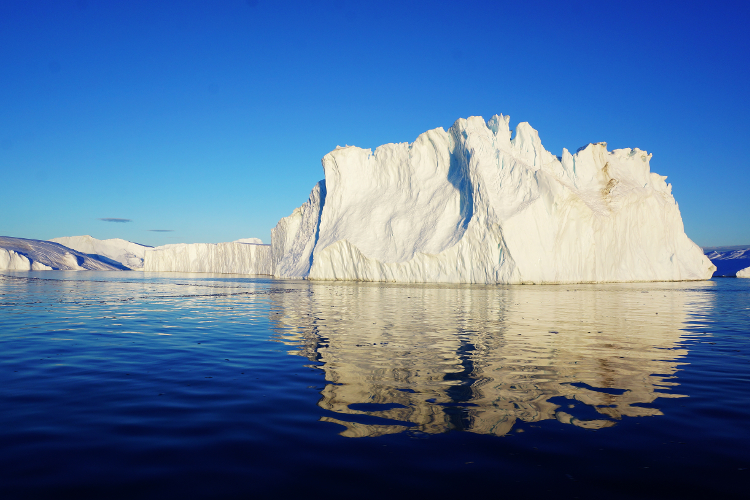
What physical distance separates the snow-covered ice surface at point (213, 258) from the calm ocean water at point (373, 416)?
7261 cm

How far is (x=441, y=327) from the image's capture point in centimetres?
1098

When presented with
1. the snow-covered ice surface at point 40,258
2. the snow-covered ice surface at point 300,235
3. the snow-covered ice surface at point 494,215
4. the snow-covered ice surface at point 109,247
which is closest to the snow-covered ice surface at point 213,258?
the snow-covered ice surface at point 300,235

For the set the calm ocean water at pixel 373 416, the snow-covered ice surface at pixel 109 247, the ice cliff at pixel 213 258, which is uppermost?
the snow-covered ice surface at pixel 109 247

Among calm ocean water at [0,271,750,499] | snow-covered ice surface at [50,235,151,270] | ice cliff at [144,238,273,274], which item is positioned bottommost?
calm ocean water at [0,271,750,499]

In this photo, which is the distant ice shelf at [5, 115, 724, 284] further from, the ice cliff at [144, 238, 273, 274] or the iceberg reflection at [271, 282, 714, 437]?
the ice cliff at [144, 238, 273, 274]

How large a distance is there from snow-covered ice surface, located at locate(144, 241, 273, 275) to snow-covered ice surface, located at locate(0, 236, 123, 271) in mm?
31870

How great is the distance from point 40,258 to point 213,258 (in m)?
66.4

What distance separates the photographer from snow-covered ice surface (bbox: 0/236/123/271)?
106 meters

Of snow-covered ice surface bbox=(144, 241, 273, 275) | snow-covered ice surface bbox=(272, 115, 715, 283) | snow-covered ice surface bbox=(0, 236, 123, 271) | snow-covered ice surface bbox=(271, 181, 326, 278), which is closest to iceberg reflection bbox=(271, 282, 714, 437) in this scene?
snow-covered ice surface bbox=(272, 115, 715, 283)

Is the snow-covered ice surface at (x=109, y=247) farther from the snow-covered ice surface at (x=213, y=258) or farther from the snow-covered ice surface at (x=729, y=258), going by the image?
the snow-covered ice surface at (x=729, y=258)

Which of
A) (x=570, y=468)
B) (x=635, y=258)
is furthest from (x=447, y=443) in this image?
(x=635, y=258)

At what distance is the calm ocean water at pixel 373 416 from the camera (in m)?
2.95

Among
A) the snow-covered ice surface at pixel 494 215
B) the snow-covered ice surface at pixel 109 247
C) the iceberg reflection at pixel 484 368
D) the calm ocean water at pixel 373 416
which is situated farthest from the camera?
the snow-covered ice surface at pixel 109 247

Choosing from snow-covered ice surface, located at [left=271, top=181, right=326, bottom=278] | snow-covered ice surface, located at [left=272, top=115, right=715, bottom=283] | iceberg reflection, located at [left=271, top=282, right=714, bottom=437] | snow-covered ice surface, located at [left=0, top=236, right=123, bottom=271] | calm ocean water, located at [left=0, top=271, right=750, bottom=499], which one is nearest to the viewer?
calm ocean water, located at [left=0, top=271, right=750, bottom=499]
